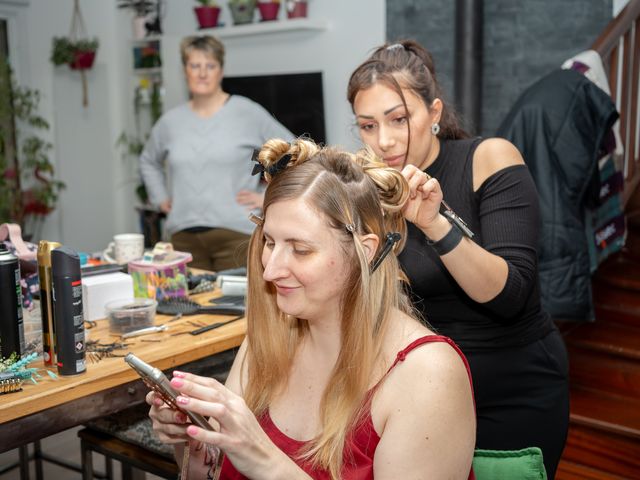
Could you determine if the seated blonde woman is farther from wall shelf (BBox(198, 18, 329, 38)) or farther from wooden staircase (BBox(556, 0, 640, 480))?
wall shelf (BBox(198, 18, 329, 38))

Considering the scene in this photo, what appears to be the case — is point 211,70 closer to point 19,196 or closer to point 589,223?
point 589,223

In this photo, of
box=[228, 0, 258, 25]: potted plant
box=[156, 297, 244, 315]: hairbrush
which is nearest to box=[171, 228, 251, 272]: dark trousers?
box=[156, 297, 244, 315]: hairbrush

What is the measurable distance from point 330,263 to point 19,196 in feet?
17.1

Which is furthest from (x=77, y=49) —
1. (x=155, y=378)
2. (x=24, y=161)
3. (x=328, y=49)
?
(x=155, y=378)

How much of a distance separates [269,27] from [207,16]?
0.65 metres

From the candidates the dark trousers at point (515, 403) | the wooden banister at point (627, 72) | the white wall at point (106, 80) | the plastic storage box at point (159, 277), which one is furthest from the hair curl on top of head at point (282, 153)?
the white wall at point (106, 80)

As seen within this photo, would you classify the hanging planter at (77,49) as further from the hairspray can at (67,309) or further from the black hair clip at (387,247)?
the black hair clip at (387,247)

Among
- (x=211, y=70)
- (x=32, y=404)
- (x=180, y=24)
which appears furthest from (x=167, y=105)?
(x=32, y=404)

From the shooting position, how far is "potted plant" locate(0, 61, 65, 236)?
19.0 ft

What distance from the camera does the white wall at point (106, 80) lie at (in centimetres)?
516

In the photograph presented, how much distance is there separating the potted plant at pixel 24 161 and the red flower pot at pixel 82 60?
402mm

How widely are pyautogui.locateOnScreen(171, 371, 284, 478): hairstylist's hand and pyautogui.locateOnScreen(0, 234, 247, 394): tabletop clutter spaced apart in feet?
1.82

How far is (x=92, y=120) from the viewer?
6609 mm

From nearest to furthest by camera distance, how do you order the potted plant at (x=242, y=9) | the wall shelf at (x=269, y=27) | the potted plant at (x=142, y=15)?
the wall shelf at (x=269, y=27) → the potted plant at (x=242, y=9) → the potted plant at (x=142, y=15)
